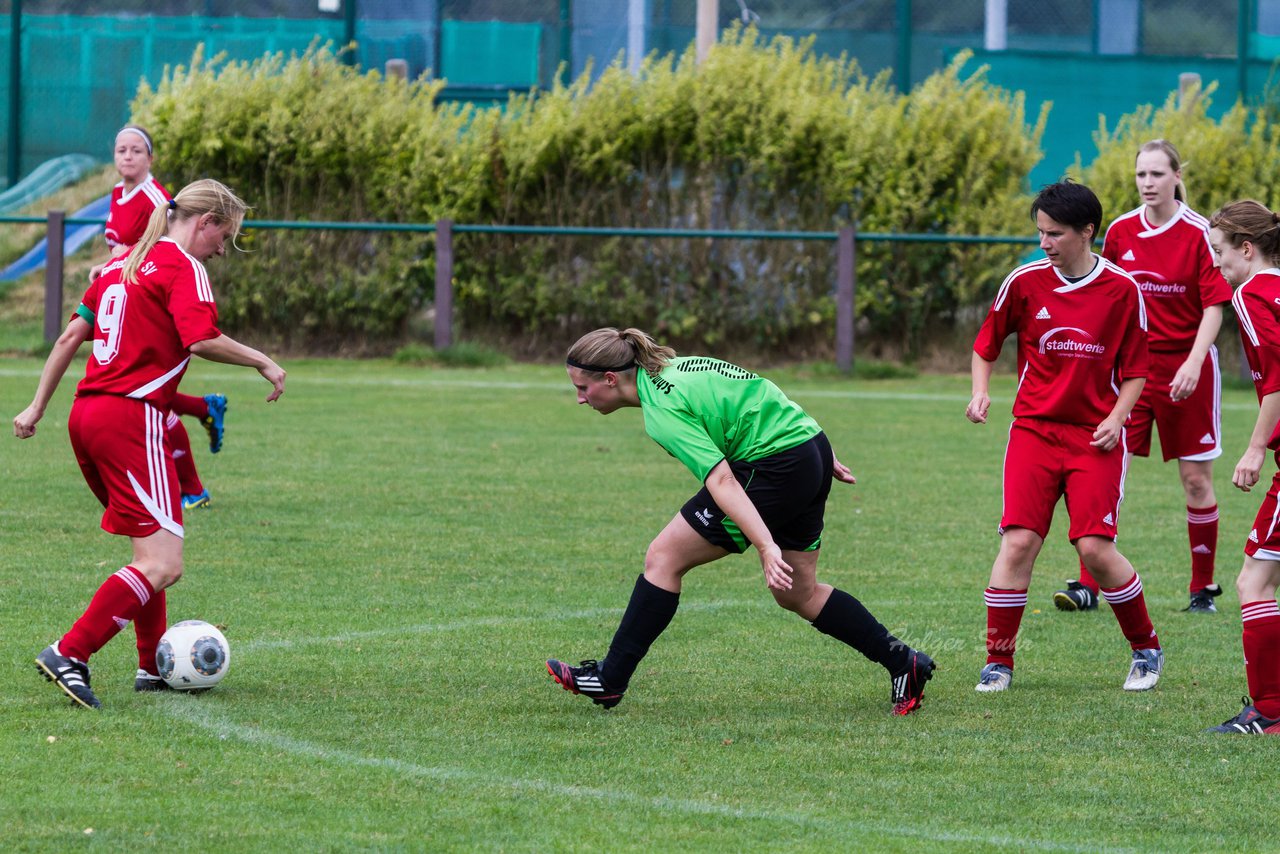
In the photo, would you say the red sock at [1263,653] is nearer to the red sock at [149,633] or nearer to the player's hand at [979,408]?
the player's hand at [979,408]

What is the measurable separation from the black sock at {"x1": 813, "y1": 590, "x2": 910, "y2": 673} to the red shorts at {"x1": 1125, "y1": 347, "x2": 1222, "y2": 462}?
8.15ft

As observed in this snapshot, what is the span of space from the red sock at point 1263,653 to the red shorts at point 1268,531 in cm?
16

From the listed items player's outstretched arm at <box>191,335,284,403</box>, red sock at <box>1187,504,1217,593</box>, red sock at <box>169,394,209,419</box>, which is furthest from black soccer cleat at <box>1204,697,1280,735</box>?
red sock at <box>169,394,209,419</box>

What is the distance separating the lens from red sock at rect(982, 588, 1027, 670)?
6008mm

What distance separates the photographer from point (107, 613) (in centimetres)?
541

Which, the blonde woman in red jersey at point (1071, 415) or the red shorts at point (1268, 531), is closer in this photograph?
the red shorts at point (1268, 531)

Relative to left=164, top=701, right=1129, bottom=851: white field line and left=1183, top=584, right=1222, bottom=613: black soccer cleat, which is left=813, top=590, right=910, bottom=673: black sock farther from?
left=1183, top=584, right=1222, bottom=613: black soccer cleat

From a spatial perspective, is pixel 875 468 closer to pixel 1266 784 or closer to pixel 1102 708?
pixel 1102 708

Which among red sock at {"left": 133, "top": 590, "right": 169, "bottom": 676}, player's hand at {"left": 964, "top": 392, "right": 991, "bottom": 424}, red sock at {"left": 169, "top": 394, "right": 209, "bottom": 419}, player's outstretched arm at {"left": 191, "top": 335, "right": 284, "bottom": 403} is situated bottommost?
red sock at {"left": 133, "top": 590, "right": 169, "bottom": 676}

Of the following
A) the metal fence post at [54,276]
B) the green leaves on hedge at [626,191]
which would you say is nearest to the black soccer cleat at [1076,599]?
the green leaves on hedge at [626,191]

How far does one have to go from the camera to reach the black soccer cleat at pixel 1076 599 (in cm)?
760

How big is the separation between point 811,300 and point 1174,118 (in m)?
4.98

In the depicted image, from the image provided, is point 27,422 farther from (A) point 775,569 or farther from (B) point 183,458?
(B) point 183,458

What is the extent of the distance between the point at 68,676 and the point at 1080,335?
3616mm
